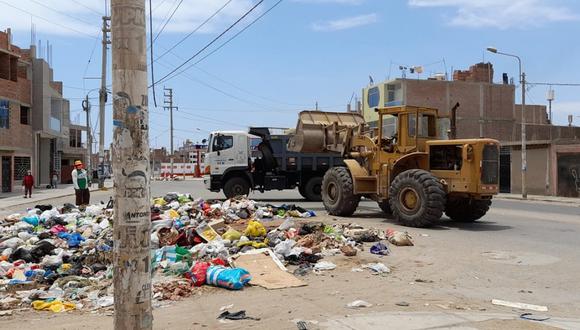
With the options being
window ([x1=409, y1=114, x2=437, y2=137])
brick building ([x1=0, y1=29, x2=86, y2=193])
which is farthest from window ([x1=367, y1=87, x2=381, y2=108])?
window ([x1=409, y1=114, x2=437, y2=137])

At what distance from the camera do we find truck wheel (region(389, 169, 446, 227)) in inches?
521

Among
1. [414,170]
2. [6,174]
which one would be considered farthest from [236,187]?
[6,174]

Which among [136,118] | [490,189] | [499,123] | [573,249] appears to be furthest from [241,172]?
[499,123]

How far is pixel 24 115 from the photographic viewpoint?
135 feet

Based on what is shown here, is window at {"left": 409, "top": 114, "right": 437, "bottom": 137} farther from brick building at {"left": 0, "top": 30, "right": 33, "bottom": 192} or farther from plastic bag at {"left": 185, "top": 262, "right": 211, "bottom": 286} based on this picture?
brick building at {"left": 0, "top": 30, "right": 33, "bottom": 192}

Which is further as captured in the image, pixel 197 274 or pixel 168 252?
pixel 168 252

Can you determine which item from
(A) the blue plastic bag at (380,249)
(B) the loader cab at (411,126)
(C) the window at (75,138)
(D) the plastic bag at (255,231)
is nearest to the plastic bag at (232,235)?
(D) the plastic bag at (255,231)

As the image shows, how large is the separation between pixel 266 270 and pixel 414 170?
6734 millimetres

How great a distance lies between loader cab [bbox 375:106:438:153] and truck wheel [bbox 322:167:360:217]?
5.27 feet

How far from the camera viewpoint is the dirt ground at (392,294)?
20.6 feet

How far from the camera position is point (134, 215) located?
12.9 feet

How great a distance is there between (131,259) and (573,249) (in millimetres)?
9976

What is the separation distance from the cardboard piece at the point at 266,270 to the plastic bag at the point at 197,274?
68 cm

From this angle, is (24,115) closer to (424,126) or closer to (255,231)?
(424,126)
